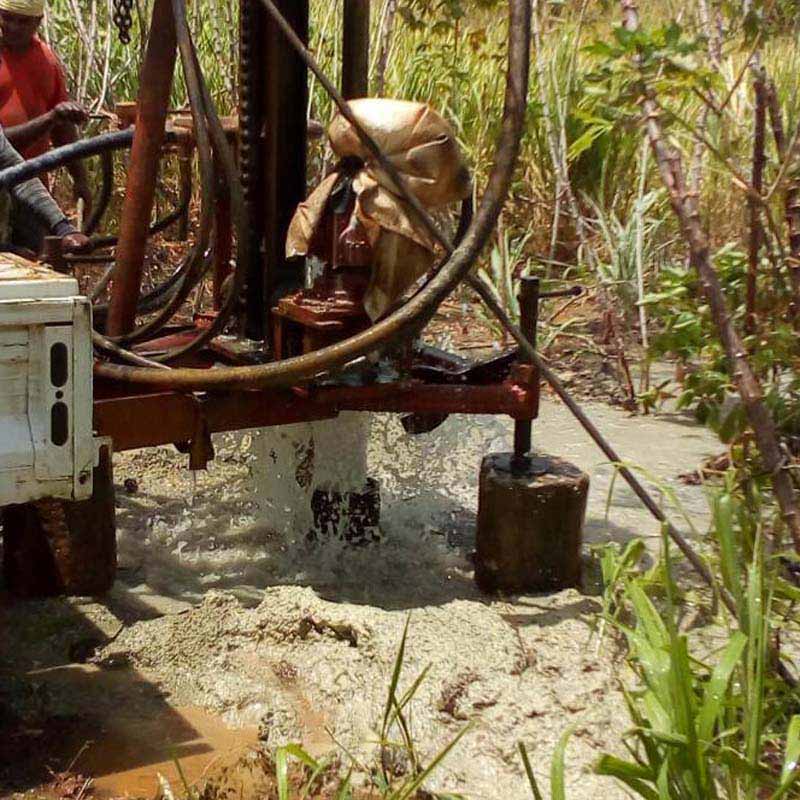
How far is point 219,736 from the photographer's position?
Answer: 3.51m

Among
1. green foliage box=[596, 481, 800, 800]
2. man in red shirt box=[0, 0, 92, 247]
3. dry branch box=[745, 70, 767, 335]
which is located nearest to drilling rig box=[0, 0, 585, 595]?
dry branch box=[745, 70, 767, 335]

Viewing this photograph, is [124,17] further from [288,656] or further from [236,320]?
[288,656]

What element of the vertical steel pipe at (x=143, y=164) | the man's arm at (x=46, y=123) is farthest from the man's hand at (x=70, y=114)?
the vertical steel pipe at (x=143, y=164)

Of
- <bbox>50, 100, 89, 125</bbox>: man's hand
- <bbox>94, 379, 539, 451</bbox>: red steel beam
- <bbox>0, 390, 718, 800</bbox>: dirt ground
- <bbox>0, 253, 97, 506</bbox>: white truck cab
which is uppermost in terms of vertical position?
<bbox>50, 100, 89, 125</bbox>: man's hand

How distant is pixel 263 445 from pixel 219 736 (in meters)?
1.75

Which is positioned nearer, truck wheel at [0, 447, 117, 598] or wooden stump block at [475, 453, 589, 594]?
truck wheel at [0, 447, 117, 598]

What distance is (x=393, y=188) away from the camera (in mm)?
3943

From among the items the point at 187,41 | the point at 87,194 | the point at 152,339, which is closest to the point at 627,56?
the point at 187,41

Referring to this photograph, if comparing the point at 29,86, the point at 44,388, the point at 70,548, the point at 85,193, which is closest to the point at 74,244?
the point at 85,193

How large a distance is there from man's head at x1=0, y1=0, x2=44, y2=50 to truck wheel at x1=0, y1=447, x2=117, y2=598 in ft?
8.41

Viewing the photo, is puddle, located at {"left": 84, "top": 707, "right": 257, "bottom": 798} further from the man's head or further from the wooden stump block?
the man's head

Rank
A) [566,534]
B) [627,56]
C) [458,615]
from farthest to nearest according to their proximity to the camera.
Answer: [566,534] < [458,615] < [627,56]

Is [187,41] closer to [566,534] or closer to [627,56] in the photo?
[627,56]

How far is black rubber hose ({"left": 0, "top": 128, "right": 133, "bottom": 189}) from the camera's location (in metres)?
4.32
